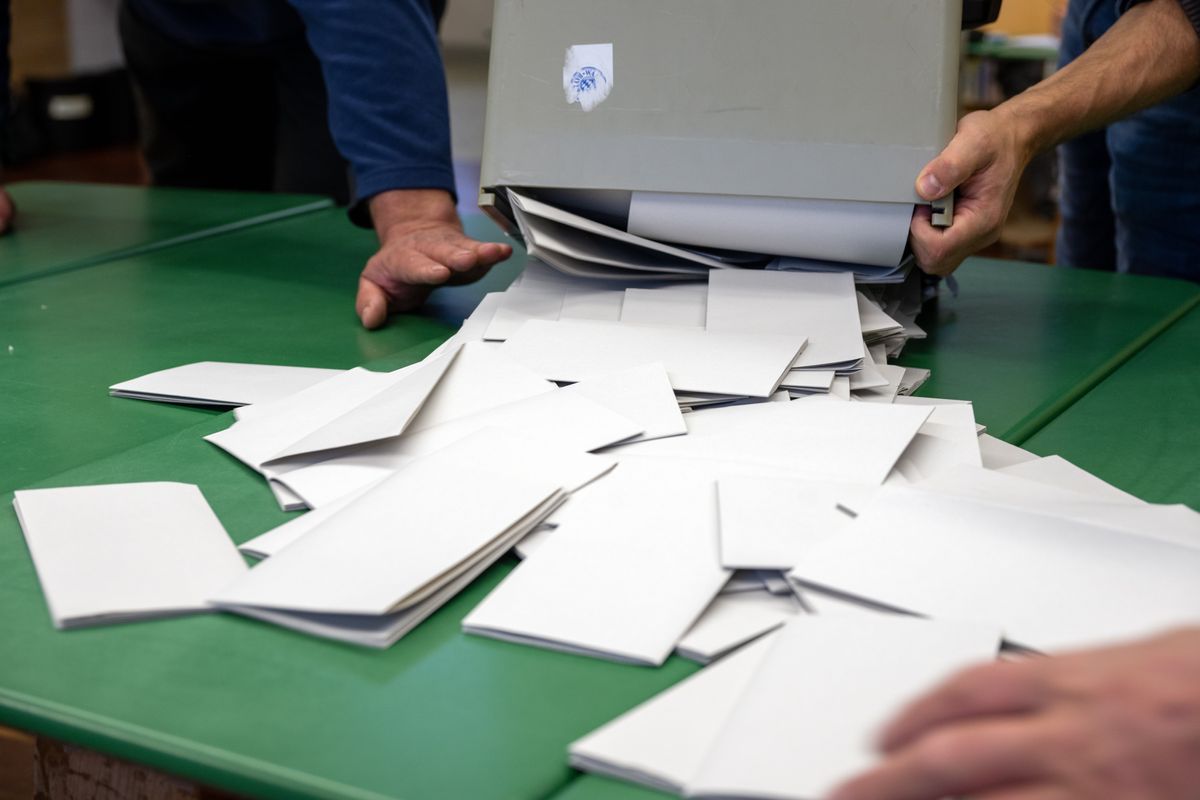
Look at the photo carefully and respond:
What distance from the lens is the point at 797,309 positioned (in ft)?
3.50

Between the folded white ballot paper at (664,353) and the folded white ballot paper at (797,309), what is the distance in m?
0.02

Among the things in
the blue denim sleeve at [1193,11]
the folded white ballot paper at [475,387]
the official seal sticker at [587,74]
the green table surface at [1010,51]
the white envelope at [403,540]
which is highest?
the green table surface at [1010,51]

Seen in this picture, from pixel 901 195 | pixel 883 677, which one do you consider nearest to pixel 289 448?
pixel 883 677

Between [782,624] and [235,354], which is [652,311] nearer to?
[235,354]

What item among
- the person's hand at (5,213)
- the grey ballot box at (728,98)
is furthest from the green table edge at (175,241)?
the grey ballot box at (728,98)

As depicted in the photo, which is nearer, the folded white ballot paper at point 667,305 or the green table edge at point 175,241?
the folded white ballot paper at point 667,305

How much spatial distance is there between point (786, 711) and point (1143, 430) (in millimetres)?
529

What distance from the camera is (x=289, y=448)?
2.73 ft

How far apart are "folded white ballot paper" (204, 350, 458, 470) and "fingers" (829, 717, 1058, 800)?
47 centimetres

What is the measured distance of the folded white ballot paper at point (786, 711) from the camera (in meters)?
0.50

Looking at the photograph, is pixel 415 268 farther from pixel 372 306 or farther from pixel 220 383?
pixel 220 383

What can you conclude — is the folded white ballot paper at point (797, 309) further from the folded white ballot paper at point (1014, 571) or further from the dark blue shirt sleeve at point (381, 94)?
the dark blue shirt sleeve at point (381, 94)

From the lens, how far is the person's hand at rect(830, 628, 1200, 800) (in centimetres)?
41

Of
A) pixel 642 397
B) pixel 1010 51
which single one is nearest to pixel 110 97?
pixel 1010 51
